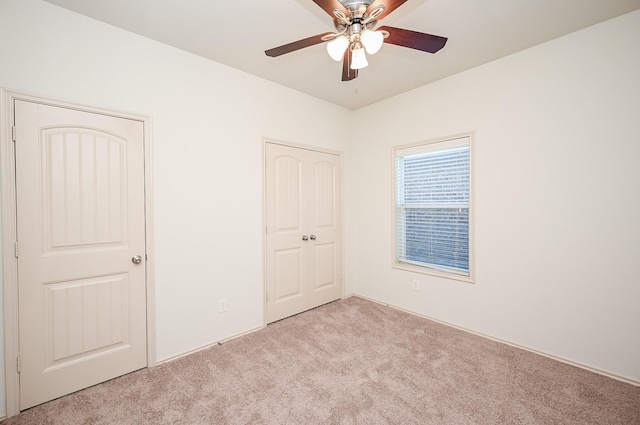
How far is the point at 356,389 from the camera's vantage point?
1.95 meters

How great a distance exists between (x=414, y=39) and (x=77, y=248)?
2.67 m

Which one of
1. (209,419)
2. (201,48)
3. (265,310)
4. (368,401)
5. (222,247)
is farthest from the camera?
(265,310)

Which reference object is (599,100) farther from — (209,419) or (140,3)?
(209,419)

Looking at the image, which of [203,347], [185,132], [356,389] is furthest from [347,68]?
[203,347]

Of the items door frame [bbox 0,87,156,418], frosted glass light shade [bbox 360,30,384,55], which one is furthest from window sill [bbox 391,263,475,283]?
door frame [bbox 0,87,156,418]

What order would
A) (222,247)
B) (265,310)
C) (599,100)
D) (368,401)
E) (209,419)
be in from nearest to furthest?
(209,419) < (368,401) < (599,100) < (222,247) < (265,310)

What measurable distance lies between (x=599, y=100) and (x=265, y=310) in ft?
11.5

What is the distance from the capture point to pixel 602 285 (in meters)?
2.12

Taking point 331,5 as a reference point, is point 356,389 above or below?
below

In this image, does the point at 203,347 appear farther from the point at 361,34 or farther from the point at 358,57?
the point at 361,34

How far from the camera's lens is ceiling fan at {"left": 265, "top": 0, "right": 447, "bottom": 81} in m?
1.41

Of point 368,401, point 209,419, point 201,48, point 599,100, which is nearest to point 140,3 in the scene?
point 201,48

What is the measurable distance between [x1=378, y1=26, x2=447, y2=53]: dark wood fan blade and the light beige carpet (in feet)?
7.42

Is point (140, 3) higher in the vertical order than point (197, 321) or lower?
higher
